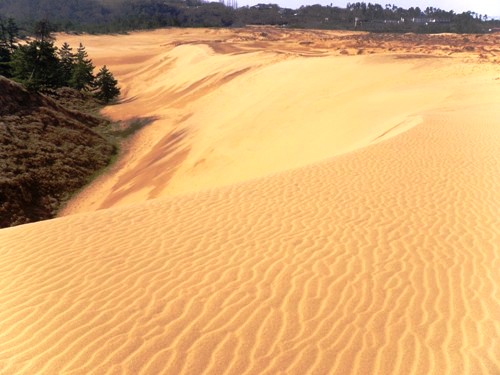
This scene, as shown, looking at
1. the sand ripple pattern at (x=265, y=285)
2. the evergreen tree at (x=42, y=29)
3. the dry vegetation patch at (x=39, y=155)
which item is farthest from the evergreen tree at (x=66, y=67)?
the sand ripple pattern at (x=265, y=285)

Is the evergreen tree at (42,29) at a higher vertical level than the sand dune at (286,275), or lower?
higher

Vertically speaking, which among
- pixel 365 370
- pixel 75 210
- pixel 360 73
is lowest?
pixel 75 210

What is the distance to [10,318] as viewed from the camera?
4.70 m

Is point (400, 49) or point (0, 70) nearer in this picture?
point (0, 70)

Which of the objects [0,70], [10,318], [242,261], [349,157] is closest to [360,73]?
[349,157]

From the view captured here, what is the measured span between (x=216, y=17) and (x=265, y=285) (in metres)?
128

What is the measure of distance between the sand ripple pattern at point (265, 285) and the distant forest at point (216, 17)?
76.2 m

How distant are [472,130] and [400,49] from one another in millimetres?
36925

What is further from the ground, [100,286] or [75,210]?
[100,286]

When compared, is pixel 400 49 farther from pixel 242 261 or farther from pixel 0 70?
pixel 242 261

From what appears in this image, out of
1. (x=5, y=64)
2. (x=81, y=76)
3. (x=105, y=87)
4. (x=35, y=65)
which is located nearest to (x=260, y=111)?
(x=105, y=87)

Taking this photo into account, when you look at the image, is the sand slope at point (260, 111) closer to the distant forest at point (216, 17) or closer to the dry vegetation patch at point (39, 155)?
the dry vegetation patch at point (39, 155)

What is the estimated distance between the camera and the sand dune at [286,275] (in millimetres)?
4078

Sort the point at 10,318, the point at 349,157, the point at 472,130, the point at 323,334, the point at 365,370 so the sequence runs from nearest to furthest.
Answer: the point at 365,370
the point at 323,334
the point at 10,318
the point at 349,157
the point at 472,130
